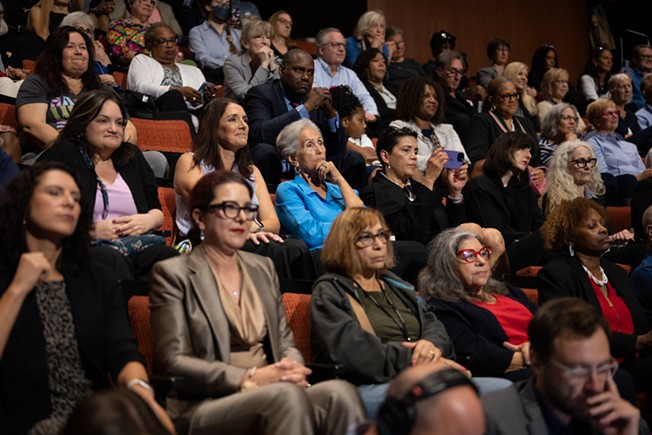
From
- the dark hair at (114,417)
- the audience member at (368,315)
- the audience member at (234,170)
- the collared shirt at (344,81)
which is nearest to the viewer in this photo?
the dark hair at (114,417)

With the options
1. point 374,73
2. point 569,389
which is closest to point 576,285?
point 569,389

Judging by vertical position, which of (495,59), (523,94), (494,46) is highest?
(494,46)

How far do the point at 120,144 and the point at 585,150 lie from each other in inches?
108

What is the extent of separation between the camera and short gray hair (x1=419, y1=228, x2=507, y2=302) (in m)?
3.60

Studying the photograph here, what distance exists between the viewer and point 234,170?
13.0 ft

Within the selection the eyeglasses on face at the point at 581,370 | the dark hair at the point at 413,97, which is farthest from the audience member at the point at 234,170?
the dark hair at the point at 413,97

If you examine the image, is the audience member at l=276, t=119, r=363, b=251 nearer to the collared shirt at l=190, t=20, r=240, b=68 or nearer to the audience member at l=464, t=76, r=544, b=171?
the audience member at l=464, t=76, r=544, b=171

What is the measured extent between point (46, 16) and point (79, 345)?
Result: 4.42 m

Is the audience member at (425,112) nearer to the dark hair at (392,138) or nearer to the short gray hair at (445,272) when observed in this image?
the dark hair at (392,138)

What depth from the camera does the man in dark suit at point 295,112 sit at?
16.4 feet

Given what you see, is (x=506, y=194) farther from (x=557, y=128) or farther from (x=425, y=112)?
(x=557, y=128)

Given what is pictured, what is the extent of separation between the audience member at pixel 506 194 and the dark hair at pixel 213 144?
1387mm

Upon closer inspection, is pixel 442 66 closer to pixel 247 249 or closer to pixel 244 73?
pixel 244 73

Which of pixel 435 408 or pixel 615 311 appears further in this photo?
pixel 615 311
